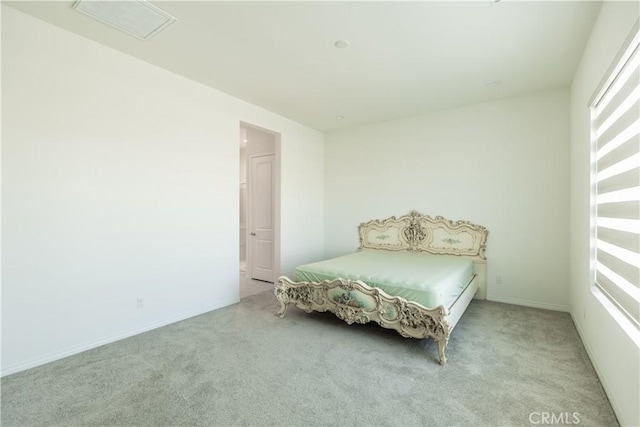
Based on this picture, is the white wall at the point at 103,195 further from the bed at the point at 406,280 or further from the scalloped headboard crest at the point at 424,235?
the scalloped headboard crest at the point at 424,235

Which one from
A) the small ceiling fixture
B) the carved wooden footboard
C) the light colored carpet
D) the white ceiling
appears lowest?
the light colored carpet

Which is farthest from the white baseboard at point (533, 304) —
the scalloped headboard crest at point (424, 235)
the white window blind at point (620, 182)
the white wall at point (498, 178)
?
the white window blind at point (620, 182)

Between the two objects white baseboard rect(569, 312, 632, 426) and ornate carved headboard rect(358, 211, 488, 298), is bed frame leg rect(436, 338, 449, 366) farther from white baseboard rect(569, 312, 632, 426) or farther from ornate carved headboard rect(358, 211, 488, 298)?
ornate carved headboard rect(358, 211, 488, 298)

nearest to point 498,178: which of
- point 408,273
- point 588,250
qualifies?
point 588,250

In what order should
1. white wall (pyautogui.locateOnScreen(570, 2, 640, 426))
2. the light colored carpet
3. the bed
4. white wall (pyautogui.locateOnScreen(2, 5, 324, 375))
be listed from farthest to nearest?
the bed < white wall (pyautogui.locateOnScreen(2, 5, 324, 375)) < the light colored carpet < white wall (pyautogui.locateOnScreen(570, 2, 640, 426))

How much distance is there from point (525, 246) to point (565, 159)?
1200mm

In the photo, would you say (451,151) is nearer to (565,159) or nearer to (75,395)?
(565,159)

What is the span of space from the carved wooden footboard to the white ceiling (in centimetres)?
233

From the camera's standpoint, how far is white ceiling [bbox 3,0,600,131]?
2299 millimetres

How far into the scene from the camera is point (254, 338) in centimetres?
293

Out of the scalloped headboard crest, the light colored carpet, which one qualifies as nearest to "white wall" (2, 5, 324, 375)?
the light colored carpet

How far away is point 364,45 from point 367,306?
252cm

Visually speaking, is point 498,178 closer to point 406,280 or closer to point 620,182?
point 620,182

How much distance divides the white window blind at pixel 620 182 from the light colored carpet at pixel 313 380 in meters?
0.75
